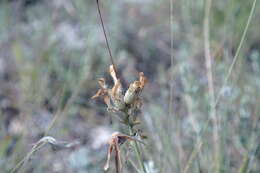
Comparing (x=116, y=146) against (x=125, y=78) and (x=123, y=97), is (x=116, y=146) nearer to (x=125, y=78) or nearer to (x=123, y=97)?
(x=123, y=97)

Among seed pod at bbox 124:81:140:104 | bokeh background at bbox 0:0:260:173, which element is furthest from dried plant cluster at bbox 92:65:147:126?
bokeh background at bbox 0:0:260:173

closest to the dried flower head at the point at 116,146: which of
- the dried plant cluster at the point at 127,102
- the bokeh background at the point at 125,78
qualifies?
the dried plant cluster at the point at 127,102

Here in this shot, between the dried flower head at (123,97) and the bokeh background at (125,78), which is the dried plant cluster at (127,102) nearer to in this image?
the dried flower head at (123,97)

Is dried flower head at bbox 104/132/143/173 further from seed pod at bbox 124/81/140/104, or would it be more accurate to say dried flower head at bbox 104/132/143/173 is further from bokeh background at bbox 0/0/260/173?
bokeh background at bbox 0/0/260/173

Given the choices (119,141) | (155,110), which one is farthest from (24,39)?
(119,141)

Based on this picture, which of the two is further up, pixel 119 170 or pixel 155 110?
pixel 119 170

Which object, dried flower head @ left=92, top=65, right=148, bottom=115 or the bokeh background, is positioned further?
the bokeh background

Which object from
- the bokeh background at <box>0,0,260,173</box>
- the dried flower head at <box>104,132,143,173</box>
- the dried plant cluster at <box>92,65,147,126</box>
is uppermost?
the dried plant cluster at <box>92,65,147,126</box>

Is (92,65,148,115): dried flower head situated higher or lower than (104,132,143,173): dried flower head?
higher

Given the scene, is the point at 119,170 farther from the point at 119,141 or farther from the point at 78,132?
the point at 78,132
